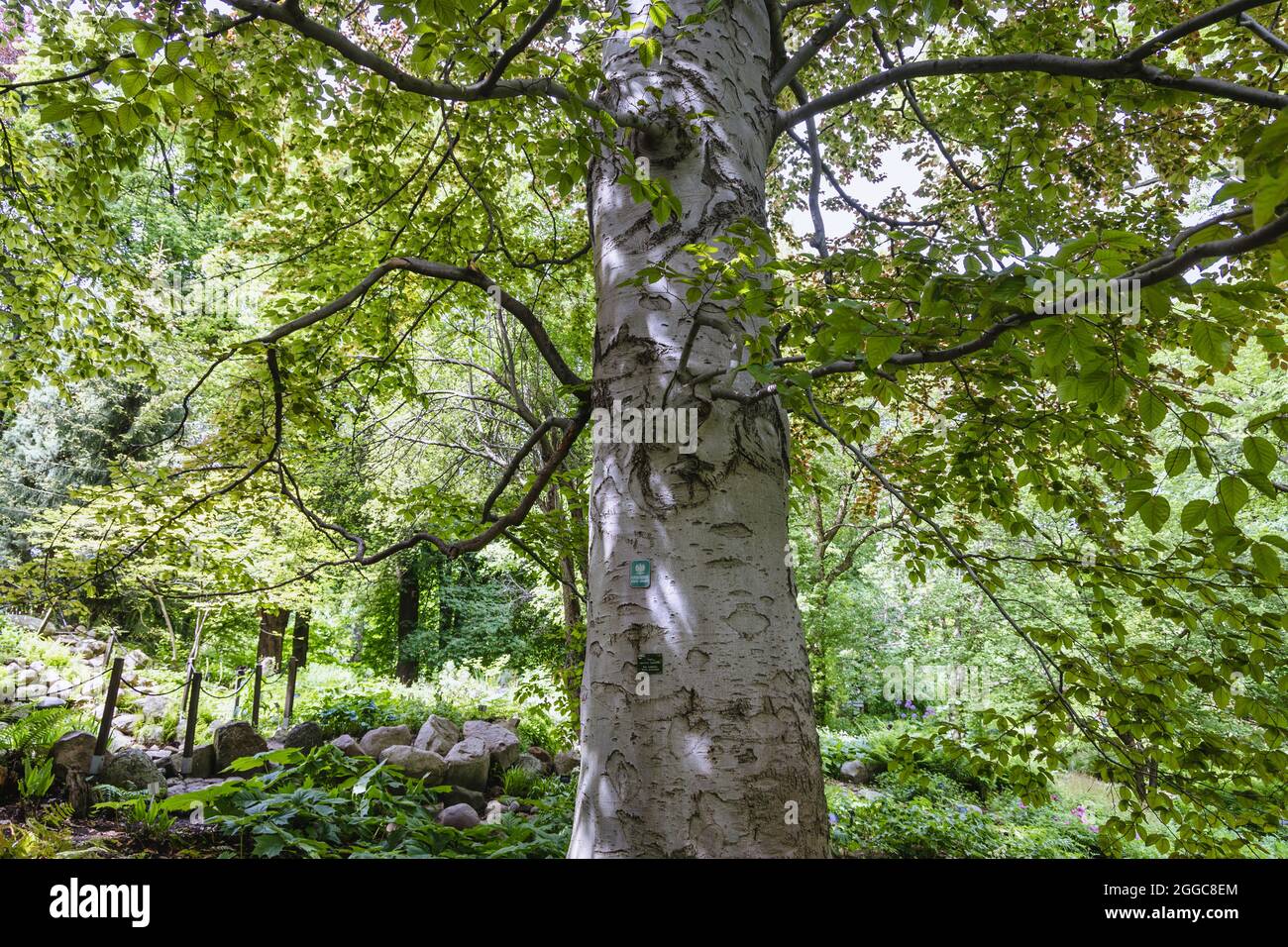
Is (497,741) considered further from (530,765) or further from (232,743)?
(232,743)

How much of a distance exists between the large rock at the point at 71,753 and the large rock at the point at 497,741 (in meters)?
3.36

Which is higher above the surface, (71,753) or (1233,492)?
(1233,492)

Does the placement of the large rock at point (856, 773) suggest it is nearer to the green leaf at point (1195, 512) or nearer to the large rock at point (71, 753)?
the large rock at point (71, 753)

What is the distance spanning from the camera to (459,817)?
15.9ft

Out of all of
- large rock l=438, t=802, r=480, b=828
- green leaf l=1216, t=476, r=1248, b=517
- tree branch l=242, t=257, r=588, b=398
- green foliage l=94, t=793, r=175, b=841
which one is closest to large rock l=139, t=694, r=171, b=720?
green foliage l=94, t=793, r=175, b=841

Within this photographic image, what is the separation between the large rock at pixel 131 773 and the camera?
5101mm

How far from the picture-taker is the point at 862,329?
1.31 meters

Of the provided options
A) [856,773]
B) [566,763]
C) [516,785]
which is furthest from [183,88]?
[856,773]

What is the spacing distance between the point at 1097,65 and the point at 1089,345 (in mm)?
1586

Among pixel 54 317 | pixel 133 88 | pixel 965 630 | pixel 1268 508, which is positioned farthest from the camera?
pixel 965 630

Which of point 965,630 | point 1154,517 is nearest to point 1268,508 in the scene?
point 965,630

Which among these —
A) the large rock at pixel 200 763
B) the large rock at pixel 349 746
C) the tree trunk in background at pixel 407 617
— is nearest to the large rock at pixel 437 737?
the large rock at pixel 349 746

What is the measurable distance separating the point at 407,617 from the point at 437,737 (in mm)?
9666
